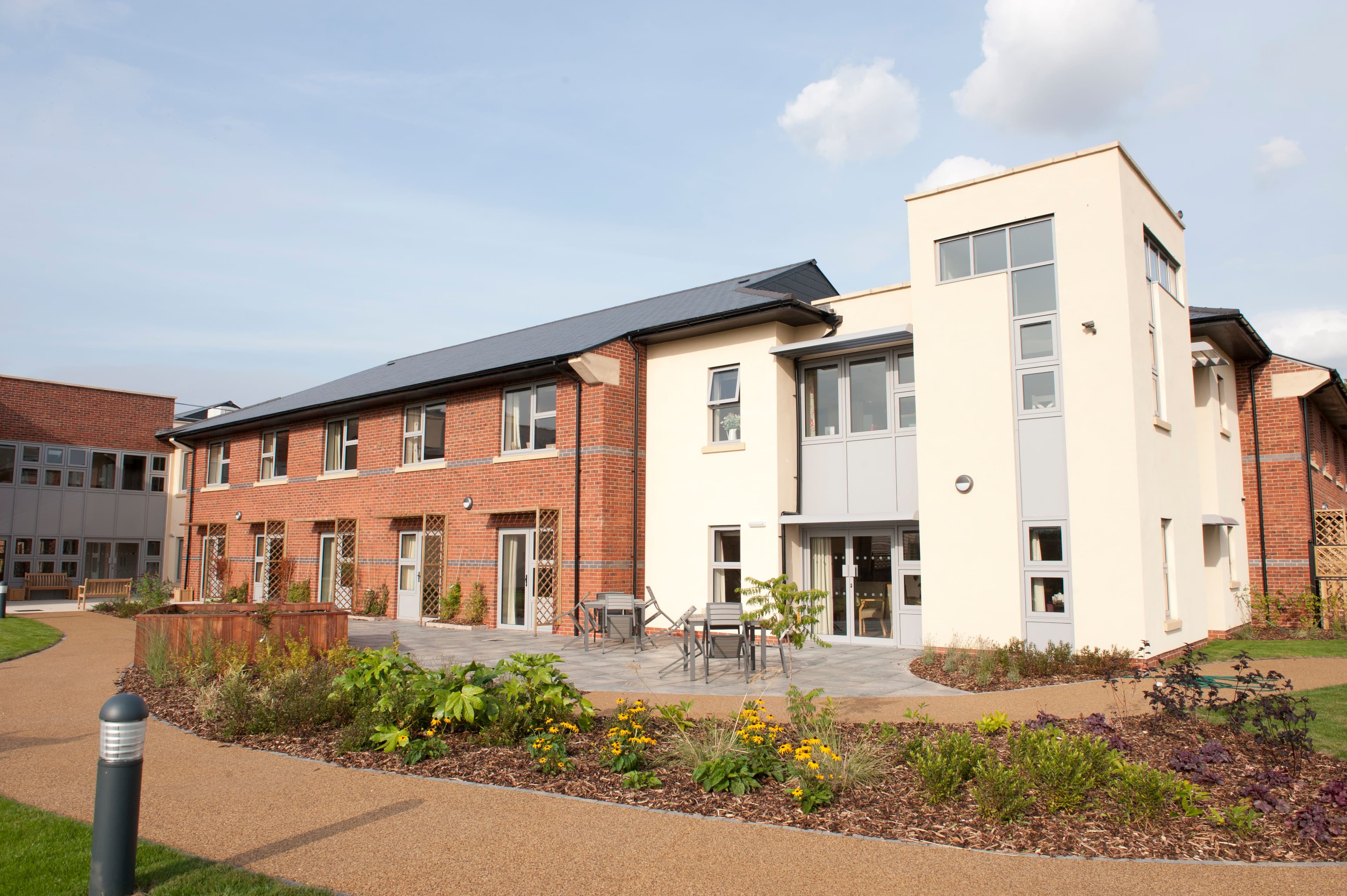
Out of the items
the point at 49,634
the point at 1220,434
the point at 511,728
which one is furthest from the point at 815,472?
the point at 49,634

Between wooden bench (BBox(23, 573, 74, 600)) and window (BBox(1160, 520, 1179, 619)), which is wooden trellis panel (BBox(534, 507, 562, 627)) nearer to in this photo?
window (BBox(1160, 520, 1179, 619))

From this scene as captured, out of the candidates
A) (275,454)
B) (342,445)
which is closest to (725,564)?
(342,445)

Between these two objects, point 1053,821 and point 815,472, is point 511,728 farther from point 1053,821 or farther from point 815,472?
point 815,472

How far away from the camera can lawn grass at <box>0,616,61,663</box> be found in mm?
12911

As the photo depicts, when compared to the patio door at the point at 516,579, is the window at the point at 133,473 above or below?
above

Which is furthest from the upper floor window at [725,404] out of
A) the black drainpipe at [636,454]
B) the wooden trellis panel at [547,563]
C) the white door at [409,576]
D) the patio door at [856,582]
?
the white door at [409,576]

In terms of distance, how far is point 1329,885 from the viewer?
4.18 m

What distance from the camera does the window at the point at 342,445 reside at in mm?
21141

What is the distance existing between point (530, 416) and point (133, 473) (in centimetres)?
2131

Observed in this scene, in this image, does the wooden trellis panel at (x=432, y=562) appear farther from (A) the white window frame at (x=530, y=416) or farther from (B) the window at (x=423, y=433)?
(A) the white window frame at (x=530, y=416)

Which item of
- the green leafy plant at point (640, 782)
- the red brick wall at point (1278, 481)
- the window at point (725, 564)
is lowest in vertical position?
the green leafy plant at point (640, 782)

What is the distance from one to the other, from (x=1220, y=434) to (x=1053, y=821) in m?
13.4

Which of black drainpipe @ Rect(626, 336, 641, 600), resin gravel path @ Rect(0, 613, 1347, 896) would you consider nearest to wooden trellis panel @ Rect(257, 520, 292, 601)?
black drainpipe @ Rect(626, 336, 641, 600)

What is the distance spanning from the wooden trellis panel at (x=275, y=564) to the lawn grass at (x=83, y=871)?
59.5 feet
